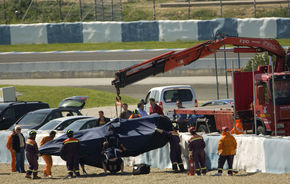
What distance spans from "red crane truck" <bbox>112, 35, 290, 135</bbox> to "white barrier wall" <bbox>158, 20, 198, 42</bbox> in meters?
25.4

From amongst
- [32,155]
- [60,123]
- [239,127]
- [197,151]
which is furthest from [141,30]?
[197,151]

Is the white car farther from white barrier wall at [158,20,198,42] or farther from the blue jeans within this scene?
white barrier wall at [158,20,198,42]

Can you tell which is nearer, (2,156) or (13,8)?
(2,156)

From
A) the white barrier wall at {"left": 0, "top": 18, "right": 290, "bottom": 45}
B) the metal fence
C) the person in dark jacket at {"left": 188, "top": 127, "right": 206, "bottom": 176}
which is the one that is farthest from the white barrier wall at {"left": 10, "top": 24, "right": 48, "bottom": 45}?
the person in dark jacket at {"left": 188, "top": 127, "right": 206, "bottom": 176}

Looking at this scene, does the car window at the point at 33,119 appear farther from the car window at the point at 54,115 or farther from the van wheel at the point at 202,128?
the van wheel at the point at 202,128

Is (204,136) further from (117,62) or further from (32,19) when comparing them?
(32,19)

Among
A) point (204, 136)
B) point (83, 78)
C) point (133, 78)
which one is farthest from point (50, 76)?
point (204, 136)

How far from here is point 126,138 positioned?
54.6ft

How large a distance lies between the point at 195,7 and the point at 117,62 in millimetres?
22291

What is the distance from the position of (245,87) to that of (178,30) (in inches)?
1112

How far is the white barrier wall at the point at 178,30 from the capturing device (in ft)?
152

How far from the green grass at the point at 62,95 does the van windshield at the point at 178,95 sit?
964 centimetres

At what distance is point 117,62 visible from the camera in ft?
133

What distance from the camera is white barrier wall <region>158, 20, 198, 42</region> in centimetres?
4628
